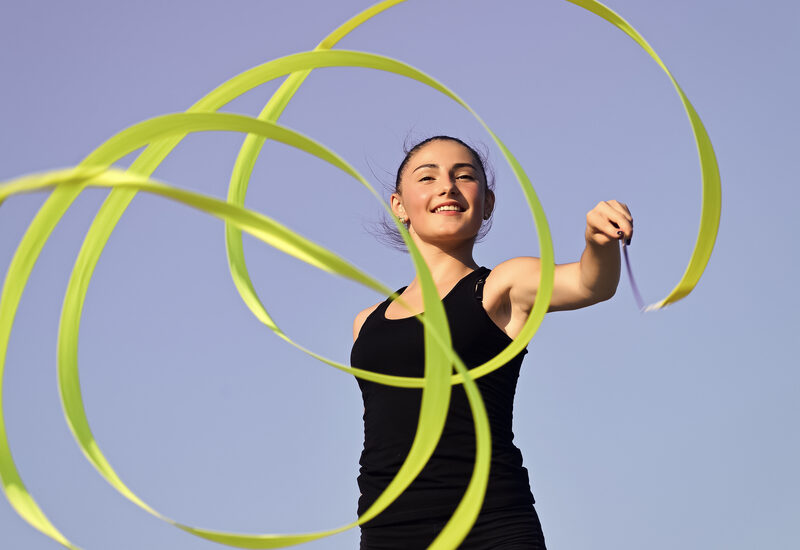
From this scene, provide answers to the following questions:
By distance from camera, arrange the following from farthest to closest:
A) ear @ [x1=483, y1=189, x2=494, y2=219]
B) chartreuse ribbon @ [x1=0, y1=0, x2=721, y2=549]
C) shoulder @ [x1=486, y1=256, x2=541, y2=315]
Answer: ear @ [x1=483, y1=189, x2=494, y2=219] → shoulder @ [x1=486, y1=256, x2=541, y2=315] → chartreuse ribbon @ [x1=0, y1=0, x2=721, y2=549]

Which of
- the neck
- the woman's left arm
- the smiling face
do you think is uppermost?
the smiling face

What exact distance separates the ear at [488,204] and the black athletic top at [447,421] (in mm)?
955

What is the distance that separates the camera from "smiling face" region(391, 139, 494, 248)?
6715 millimetres

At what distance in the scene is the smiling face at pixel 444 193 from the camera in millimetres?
6715

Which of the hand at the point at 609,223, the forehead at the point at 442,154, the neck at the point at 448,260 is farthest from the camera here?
the forehead at the point at 442,154

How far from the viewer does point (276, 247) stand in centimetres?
470

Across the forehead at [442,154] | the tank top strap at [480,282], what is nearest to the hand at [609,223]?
the tank top strap at [480,282]

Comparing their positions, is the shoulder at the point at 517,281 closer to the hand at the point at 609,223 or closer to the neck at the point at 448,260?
the neck at the point at 448,260

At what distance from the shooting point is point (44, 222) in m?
5.54

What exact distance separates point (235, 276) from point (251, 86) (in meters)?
1.45

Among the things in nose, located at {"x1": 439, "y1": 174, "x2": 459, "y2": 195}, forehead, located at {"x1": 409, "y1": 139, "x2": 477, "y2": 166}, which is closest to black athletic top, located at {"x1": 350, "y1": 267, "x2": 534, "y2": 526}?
nose, located at {"x1": 439, "y1": 174, "x2": 459, "y2": 195}

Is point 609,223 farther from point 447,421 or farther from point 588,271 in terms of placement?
point 447,421

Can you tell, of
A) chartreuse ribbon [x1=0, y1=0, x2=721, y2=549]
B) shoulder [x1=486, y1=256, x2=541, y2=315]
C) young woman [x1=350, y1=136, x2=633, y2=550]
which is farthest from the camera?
shoulder [x1=486, y1=256, x2=541, y2=315]

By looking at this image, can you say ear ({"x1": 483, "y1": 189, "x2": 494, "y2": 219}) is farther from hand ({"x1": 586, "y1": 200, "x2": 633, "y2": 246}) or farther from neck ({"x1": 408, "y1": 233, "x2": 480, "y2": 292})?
hand ({"x1": 586, "y1": 200, "x2": 633, "y2": 246})
